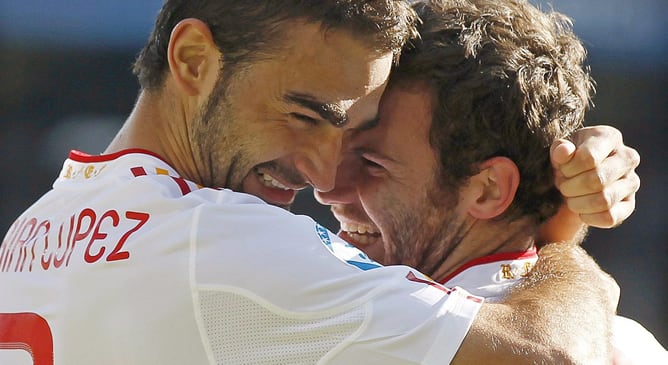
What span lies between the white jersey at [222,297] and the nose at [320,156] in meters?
0.47

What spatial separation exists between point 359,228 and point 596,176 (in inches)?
35.7

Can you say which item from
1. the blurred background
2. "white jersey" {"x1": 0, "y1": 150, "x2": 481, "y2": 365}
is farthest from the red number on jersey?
the blurred background

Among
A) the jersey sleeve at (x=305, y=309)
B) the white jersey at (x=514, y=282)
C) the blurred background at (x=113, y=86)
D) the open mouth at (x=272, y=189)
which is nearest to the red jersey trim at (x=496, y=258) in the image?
the white jersey at (x=514, y=282)

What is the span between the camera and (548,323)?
2.53 meters

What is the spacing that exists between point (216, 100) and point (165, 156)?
0.21 m

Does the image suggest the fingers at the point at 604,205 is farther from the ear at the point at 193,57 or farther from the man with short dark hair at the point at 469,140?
the ear at the point at 193,57

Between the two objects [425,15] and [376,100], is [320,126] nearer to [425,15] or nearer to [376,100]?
[376,100]

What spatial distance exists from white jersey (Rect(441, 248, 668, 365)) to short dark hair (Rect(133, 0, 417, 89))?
722 millimetres

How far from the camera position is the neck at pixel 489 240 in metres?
3.33

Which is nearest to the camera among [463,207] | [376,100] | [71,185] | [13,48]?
[71,185]

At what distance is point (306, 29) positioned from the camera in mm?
2926

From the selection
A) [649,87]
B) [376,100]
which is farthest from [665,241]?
[376,100]

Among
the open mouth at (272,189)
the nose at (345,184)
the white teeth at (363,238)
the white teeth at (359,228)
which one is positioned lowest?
the white teeth at (363,238)

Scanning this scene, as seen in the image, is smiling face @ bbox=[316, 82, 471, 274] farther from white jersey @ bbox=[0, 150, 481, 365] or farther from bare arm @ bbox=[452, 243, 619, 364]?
white jersey @ bbox=[0, 150, 481, 365]
